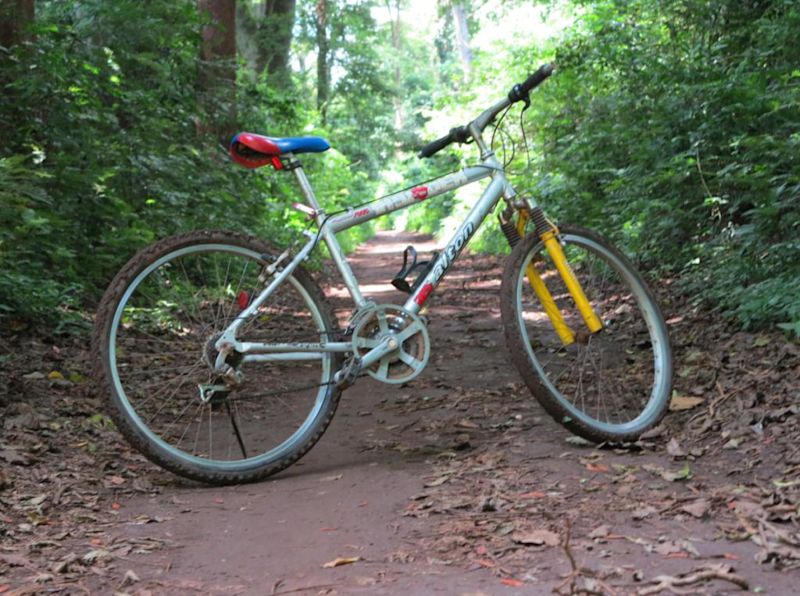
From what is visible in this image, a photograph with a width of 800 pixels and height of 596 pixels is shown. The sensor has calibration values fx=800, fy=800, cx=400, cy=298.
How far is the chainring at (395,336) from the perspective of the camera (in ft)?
11.3

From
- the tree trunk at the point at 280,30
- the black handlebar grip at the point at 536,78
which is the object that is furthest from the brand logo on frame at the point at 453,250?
the tree trunk at the point at 280,30

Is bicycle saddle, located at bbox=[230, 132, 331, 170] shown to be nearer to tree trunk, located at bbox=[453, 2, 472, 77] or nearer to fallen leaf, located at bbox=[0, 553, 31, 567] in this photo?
fallen leaf, located at bbox=[0, 553, 31, 567]

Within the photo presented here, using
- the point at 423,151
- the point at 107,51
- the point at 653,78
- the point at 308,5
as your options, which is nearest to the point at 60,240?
the point at 107,51

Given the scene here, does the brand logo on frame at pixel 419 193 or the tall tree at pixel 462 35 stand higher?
the tall tree at pixel 462 35

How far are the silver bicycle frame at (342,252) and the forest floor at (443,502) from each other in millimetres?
526

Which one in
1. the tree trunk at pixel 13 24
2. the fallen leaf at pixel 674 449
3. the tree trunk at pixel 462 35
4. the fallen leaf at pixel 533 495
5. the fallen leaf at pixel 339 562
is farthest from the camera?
the tree trunk at pixel 462 35

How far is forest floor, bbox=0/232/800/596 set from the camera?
7.02 ft

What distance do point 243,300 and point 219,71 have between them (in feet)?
21.7

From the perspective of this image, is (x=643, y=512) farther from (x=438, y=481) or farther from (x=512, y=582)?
(x=438, y=481)

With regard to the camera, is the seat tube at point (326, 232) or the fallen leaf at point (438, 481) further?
the seat tube at point (326, 232)

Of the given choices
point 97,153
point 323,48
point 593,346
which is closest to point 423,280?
point 593,346

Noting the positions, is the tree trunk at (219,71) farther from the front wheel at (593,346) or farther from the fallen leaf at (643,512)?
the fallen leaf at (643,512)

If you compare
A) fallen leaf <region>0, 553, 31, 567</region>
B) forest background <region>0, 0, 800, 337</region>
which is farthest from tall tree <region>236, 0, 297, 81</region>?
fallen leaf <region>0, 553, 31, 567</region>

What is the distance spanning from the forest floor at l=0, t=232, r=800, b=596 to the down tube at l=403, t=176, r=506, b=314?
28.8 inches
